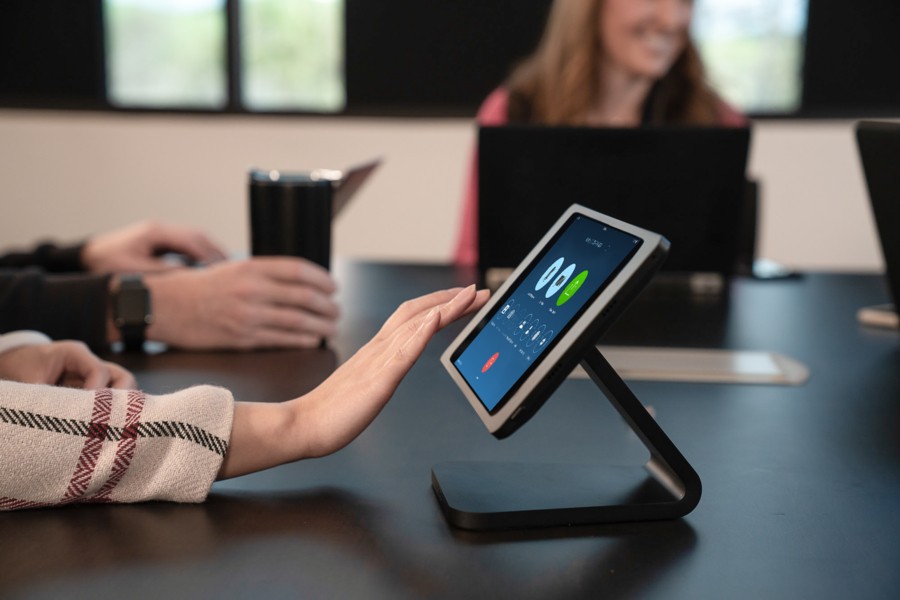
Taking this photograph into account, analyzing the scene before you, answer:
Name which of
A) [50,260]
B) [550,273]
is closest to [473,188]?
[50,260]

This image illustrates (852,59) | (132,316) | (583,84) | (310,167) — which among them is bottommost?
(310,167)

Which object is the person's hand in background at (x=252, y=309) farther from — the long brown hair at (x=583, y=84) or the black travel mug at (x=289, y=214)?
the long brown hair at (x=583, y=84)

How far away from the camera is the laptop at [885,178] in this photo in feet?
3.99

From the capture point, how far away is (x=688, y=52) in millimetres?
2537

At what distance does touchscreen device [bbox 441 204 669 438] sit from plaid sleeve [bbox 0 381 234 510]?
197 millimetres

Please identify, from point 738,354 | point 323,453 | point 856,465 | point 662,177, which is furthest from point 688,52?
point 323,453

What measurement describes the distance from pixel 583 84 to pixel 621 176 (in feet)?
3.35

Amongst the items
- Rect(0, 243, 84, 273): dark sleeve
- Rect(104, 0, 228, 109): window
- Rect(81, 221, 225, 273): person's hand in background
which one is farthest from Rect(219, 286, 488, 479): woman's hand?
Rect(104, 0, 228, 109): window

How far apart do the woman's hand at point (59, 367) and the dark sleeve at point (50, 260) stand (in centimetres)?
91

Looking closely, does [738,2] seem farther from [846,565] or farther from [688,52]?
[846,565]

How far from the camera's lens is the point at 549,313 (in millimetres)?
714

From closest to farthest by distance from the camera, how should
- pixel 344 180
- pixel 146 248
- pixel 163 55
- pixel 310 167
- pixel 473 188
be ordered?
pixel 344 180 < pixel 146 248 < pixel 473 188 < pixel 310 167 < pixel 163 55

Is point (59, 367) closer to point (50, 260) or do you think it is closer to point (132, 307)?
point (132, 307)

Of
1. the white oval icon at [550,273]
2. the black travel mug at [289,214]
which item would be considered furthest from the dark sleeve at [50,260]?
the white oval icon at [550,273]
